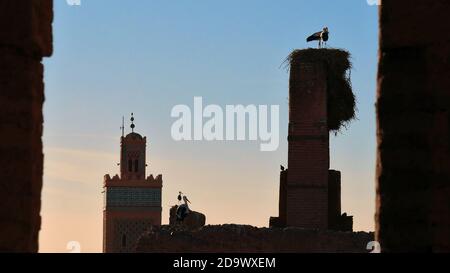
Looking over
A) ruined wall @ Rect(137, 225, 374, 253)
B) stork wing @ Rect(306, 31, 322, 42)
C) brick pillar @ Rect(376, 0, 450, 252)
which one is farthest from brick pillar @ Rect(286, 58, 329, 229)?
brick pillar @ Rect(376, 0, 450, 252)

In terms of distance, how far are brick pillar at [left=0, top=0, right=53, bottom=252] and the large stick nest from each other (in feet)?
55.1

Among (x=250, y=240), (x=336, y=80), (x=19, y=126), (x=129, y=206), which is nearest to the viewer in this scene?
(x=19, y=126)

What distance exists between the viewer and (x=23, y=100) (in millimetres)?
4570

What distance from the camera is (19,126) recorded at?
4.55 metres

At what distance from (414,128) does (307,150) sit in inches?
690

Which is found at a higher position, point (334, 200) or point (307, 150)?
point (307, 150)

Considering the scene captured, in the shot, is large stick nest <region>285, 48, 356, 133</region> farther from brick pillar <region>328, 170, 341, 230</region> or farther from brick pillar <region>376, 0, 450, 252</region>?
brick pillar <region>376, 0, 450, 252</region>

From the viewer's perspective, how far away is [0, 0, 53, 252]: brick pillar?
450 cm

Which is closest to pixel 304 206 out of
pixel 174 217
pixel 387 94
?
pixel 174 217

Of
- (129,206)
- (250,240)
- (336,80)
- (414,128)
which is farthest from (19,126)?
(129,206)

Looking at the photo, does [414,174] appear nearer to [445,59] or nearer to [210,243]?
[445,59]

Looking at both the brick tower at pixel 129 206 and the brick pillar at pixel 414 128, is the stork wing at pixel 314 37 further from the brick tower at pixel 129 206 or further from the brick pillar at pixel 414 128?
the brick pillar at pixel 414 128

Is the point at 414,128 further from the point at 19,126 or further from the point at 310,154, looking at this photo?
the point at 310,154
